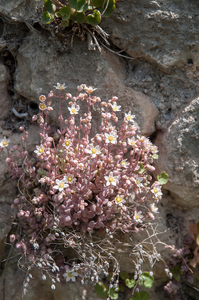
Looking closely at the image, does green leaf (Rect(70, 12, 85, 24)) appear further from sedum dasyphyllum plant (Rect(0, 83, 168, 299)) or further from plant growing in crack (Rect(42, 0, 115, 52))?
sedum dasyphyllum plant (Rect(0, 83, 168, 299))

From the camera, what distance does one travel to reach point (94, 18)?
2305mm

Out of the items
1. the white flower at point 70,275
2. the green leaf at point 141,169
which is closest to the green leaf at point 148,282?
the white flower at point 70,275

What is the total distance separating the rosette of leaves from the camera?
7.42 ft

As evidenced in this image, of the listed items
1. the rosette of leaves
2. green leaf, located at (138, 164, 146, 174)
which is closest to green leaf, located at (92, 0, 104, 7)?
the rosette of leaves

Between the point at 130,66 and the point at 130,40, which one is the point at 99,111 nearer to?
the point at 130,66

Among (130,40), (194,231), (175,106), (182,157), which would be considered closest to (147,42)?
(130,40)

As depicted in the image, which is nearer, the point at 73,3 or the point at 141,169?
the point at 73,3

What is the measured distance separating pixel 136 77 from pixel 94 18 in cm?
68

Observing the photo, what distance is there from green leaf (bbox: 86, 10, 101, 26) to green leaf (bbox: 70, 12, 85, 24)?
0.15 ft

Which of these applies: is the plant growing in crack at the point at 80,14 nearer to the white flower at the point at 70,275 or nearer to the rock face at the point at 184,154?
the rock face at the point at 184,154

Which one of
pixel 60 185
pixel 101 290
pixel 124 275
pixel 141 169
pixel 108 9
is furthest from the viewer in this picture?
pixel 124 275

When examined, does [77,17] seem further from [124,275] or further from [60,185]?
[124,275]

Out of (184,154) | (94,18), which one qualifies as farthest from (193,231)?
(94,18)

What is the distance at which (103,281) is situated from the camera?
2.71 m
